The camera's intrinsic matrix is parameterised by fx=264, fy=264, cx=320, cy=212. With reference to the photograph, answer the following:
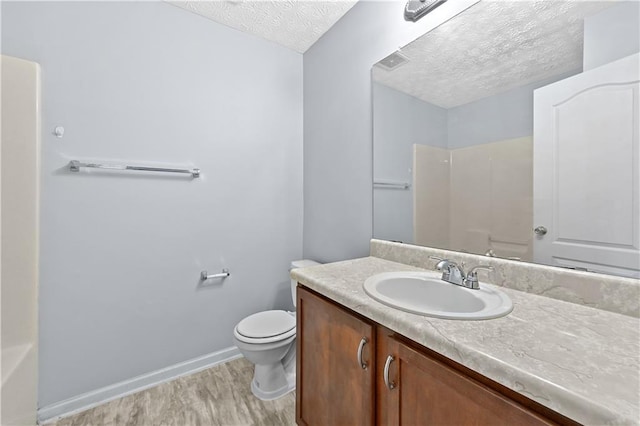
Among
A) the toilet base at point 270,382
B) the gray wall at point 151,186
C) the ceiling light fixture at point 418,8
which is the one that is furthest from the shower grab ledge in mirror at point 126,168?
the ceiling light fixture at point 418,8

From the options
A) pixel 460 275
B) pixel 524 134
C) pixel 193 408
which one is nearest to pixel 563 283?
pixel 460 275

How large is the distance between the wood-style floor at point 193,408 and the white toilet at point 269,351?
0.06 m

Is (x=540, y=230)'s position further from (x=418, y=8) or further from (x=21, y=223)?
(x=21, y=223)

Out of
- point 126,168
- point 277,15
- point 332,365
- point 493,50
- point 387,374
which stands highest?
point 277,15

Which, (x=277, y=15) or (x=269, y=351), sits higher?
(x=277, y=15)

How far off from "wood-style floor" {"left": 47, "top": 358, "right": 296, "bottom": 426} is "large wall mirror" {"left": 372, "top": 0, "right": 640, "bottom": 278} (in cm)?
127

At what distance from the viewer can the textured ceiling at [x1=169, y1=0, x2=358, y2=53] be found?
5.68 ft

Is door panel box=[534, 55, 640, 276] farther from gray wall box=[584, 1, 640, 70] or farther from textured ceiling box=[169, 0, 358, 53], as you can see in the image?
textured ceiling box=[169, 0, 358, 53]

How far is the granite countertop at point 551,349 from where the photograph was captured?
0.45 meters

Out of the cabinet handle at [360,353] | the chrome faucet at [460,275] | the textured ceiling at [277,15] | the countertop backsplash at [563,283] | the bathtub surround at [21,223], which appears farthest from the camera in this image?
the textured ceiling at [277,15]

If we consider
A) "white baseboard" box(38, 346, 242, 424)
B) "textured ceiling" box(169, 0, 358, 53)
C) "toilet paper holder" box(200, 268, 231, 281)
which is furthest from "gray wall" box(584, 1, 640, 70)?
"white baseboard" box(38, 346, 242, 424)

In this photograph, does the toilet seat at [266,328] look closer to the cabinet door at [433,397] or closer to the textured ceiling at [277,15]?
the cabinet door at [433,397]

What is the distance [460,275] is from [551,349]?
1.47ft

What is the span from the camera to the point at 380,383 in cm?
85
